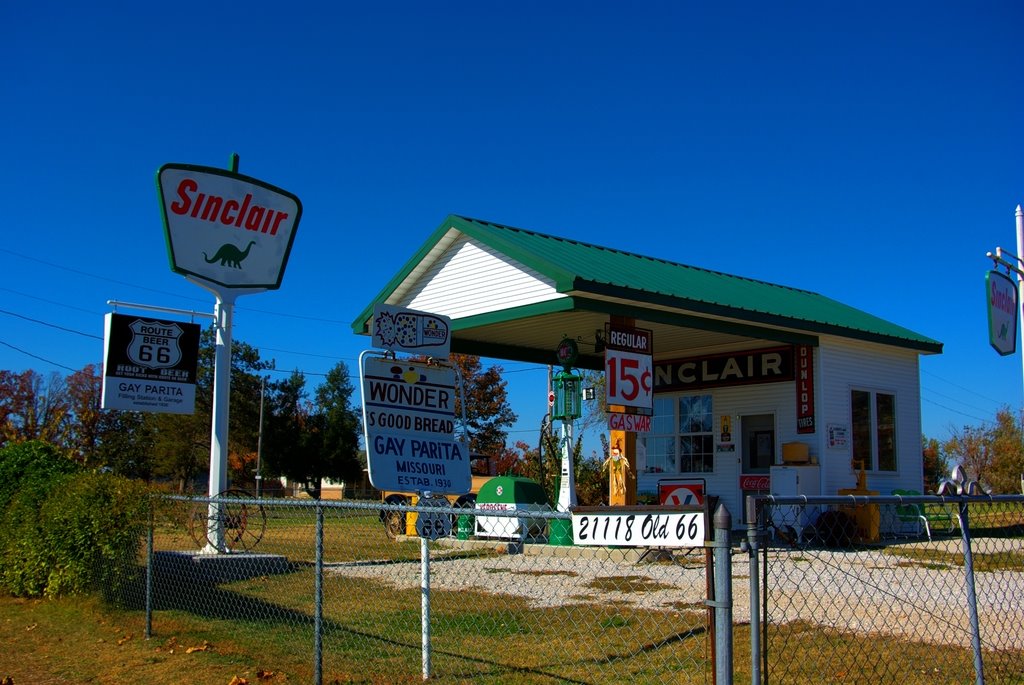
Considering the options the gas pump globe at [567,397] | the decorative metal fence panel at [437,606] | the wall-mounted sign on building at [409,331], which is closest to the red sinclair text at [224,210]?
the decorative metal fence panel at [437,606]

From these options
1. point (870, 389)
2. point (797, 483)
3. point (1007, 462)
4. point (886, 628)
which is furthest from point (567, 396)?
point (1007, 462)

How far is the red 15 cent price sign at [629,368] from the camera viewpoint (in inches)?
572

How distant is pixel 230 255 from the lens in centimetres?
1329

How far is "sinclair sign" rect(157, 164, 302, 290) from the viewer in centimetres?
1272

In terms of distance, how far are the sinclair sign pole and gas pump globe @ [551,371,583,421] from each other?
515cm

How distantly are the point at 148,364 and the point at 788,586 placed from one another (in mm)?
8921

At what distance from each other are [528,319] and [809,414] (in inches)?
226

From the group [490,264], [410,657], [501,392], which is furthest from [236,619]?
[501,392]

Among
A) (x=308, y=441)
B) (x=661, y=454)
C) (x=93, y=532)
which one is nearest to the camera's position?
(x=93, y=532)

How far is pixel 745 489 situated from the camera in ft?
61.0

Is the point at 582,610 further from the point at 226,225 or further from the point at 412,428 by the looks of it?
the point at 226,225

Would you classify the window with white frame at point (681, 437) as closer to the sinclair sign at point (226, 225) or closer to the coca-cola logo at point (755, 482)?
the coca-cola logo at point (755, 482)

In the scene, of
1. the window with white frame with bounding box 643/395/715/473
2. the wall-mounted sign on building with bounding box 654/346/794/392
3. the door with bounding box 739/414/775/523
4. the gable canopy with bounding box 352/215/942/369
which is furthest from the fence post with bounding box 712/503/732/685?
the window with white frame with bounding box 643/395/715/473

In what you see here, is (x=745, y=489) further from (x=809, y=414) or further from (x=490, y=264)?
(x=490, y=264)
